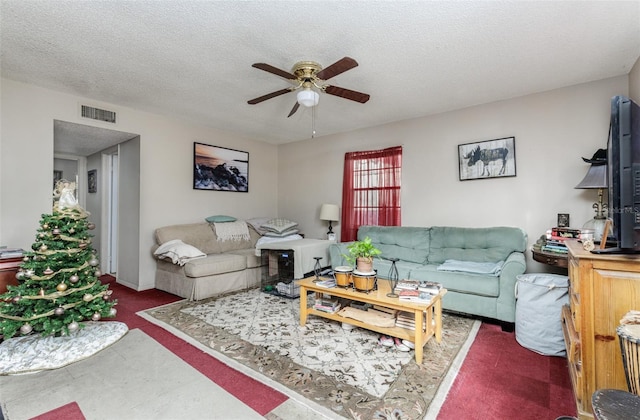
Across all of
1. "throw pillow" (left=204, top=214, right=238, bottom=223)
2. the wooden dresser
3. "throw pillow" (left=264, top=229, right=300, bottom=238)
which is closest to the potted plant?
the wooden dresser

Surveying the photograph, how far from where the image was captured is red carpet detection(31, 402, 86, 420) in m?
1.51

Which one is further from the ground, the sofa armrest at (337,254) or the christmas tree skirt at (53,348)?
the sofa armrest at (337,254)

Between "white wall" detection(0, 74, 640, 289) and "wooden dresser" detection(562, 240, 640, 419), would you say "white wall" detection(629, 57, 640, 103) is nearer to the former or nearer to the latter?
"white wall" detection(0, 74, 640, 289)

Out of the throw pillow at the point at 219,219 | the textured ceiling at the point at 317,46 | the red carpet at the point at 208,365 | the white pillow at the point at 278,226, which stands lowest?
the red carpet at the point at 208,365

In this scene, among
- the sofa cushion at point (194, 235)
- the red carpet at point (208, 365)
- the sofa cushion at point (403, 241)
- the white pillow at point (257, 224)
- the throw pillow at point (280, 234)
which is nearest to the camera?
the red carpet at point (208, 365)

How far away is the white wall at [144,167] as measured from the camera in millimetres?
2891

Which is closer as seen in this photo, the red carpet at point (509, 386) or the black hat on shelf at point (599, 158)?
the red carpet at point (509, 386)

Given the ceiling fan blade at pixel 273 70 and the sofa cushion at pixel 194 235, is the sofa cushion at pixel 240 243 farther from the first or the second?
the ceiling fan blade at pixel 273 70

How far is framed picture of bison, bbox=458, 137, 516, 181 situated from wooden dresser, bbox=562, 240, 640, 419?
7.09 feet

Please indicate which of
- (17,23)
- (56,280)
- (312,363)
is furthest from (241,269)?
(17,23)

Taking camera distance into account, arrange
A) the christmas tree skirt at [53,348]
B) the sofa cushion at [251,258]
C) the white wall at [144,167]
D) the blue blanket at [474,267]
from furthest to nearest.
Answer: the sofa cushion at [251,258], the white wall at [144,167], the blue blanket at [474,267], the christmas tree skirt at [53,348]

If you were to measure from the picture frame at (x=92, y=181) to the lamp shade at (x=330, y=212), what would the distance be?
3.92 metres

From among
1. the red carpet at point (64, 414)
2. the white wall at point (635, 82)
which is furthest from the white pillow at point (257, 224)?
the white wall at point (635, 82)

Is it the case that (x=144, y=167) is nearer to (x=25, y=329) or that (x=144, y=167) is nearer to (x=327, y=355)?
(x=25, y=329)
